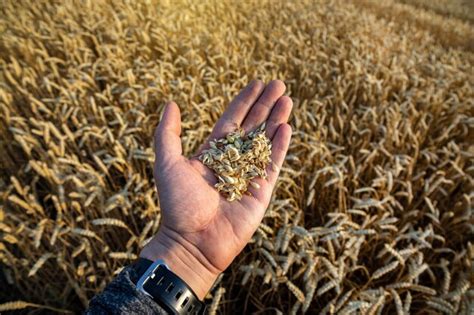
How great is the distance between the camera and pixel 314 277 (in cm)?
194

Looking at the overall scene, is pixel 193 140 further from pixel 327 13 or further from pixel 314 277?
pixel 327 13

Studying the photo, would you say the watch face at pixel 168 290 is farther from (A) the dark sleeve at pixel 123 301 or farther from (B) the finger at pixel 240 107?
(B) the finger at pixel 240 107

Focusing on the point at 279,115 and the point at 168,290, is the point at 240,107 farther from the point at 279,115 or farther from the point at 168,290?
the point at 168,290

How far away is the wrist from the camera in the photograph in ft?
5.24

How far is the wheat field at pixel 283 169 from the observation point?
6.60ft

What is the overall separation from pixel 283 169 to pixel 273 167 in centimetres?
33

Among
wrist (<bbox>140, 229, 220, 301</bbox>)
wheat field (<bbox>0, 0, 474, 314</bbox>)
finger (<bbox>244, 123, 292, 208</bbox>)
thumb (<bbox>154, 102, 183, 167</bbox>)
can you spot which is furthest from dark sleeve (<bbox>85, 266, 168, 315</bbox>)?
finger (<bbox>244, 123, 292, 208</bbox>)

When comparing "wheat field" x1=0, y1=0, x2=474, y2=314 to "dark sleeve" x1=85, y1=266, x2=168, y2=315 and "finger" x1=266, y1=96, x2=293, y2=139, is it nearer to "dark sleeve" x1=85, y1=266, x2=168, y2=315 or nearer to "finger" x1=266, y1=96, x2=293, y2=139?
"finger" x1=266, y1=96, x2=293, y2=139

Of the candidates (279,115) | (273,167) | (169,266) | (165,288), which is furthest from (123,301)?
(279,115)

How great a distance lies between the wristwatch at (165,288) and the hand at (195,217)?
0.44 ft

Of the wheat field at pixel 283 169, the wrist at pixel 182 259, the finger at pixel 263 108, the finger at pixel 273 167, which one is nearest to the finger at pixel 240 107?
the finger at pixel 263 108

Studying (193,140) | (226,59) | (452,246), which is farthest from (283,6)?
(452,246)

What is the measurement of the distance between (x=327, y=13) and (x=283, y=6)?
2.92 ft

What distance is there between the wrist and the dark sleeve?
0.75 feet
